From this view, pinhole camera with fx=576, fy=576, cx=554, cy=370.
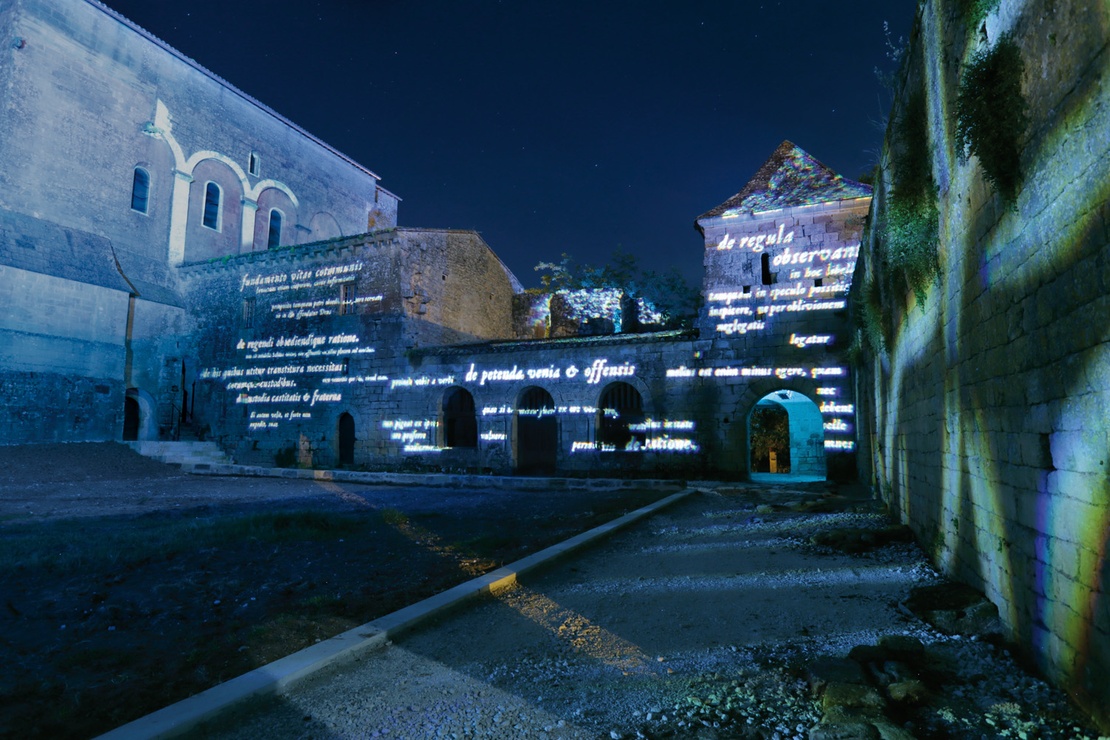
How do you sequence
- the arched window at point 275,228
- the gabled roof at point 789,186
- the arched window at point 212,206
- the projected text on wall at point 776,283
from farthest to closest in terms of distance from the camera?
the arched window at point 275,228
the arched window at point 212,206
the gabled roof at point 789,186
the projected text on wall at point 776,283

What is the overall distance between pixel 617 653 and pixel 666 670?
37cm

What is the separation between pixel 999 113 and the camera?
326cm

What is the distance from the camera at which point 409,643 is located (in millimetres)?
3752

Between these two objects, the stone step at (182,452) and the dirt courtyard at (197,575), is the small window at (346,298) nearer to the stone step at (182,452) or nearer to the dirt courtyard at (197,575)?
the stone step at (182,452)

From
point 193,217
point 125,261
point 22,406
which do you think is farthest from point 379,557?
point 193,217

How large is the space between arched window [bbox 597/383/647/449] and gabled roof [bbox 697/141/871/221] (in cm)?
541

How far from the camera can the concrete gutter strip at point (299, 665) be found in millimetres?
2520

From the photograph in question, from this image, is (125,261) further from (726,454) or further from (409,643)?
(409,643)

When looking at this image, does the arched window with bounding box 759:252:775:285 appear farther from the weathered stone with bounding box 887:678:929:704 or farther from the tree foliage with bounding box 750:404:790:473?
the weathered stone with bounding box 887:678:929:704

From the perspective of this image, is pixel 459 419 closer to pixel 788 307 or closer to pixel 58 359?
pixel 788 307

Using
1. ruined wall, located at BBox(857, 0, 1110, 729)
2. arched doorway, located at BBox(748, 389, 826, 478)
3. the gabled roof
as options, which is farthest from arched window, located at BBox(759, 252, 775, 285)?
ruined wall, located at BBox(857, 0, 1110, 729)

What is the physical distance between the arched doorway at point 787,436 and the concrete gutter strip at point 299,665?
461 inches

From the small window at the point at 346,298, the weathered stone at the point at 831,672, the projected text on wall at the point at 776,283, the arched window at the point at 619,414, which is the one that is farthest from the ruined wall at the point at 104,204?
the weathered stone at the point at 831,672

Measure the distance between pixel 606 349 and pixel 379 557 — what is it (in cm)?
1080
